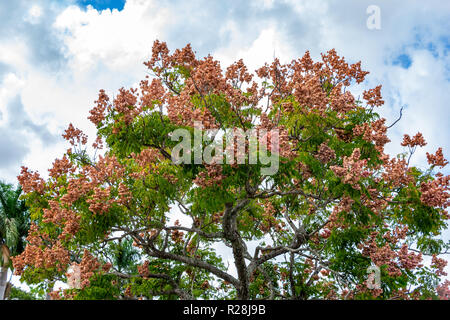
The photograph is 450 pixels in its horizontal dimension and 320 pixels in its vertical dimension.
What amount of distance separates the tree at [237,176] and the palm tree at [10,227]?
10.5 meters

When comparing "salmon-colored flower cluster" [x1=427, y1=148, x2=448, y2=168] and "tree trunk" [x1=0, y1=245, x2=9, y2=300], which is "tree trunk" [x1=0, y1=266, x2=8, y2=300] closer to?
"tree trunk" [x1=0, y1=245, x2=9, y2=300]

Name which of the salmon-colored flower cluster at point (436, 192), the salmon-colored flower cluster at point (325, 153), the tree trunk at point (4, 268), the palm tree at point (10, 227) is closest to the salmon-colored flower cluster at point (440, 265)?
the salmon-colored flower cluster at point (436, 192)

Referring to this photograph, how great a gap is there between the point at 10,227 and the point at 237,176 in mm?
15851

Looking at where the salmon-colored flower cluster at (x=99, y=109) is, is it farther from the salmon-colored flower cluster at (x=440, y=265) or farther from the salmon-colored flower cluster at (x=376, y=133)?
the salmon-colored flower cluster at (x=440, y=265)

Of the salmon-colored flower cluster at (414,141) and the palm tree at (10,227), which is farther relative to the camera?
the palm tree at (10,227)

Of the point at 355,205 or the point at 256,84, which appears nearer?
the point at 355,205

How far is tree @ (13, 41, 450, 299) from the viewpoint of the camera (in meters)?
6.25

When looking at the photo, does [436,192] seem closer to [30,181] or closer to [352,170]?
[352,170]

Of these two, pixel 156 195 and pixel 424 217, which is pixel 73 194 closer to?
pixel 156 195

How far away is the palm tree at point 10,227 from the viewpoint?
17.4 metres
